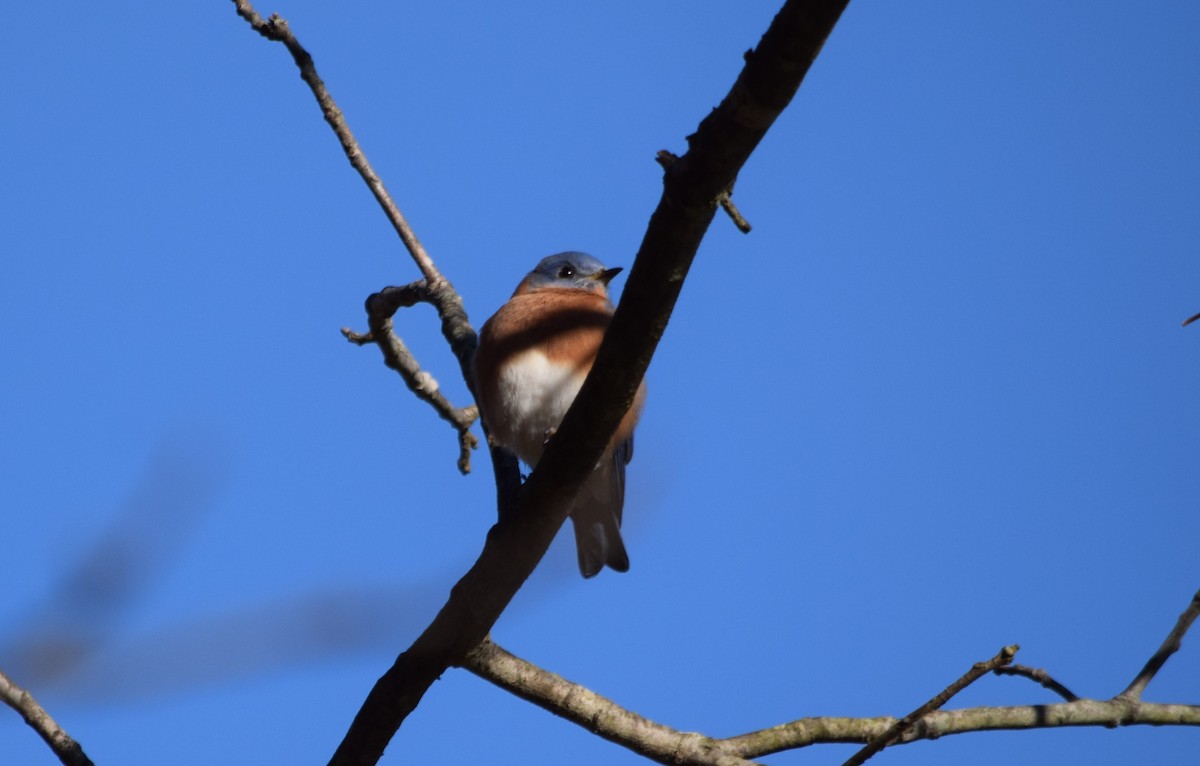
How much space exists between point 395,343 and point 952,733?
3.26 meters

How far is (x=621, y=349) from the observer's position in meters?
3.08

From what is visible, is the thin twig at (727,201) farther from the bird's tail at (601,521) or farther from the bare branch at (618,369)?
the bird's tail at (601,521)

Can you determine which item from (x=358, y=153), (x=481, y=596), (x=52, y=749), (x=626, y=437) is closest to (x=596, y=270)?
(x=626, y=437)

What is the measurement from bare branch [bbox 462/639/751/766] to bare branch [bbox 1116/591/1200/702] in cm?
141

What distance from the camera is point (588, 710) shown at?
12.5 feet

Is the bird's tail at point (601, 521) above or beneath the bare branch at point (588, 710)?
above

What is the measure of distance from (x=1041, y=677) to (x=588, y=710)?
1.40 meters

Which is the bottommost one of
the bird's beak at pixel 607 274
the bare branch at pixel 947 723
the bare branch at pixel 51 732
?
the bare branch at pixel 51 732

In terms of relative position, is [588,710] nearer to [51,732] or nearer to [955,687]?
[955,687]

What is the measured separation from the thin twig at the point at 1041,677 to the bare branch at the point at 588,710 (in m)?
0.89

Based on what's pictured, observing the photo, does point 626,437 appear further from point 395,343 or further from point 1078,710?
point 1078,710

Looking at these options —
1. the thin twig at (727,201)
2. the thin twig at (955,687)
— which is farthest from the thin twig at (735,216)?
the thin twig at (955,687)

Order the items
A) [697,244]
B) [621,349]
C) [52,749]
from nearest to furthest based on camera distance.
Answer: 1. [697,244]
2. [621,349]
3. [52,749]

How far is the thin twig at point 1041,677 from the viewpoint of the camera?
11.5 ft
